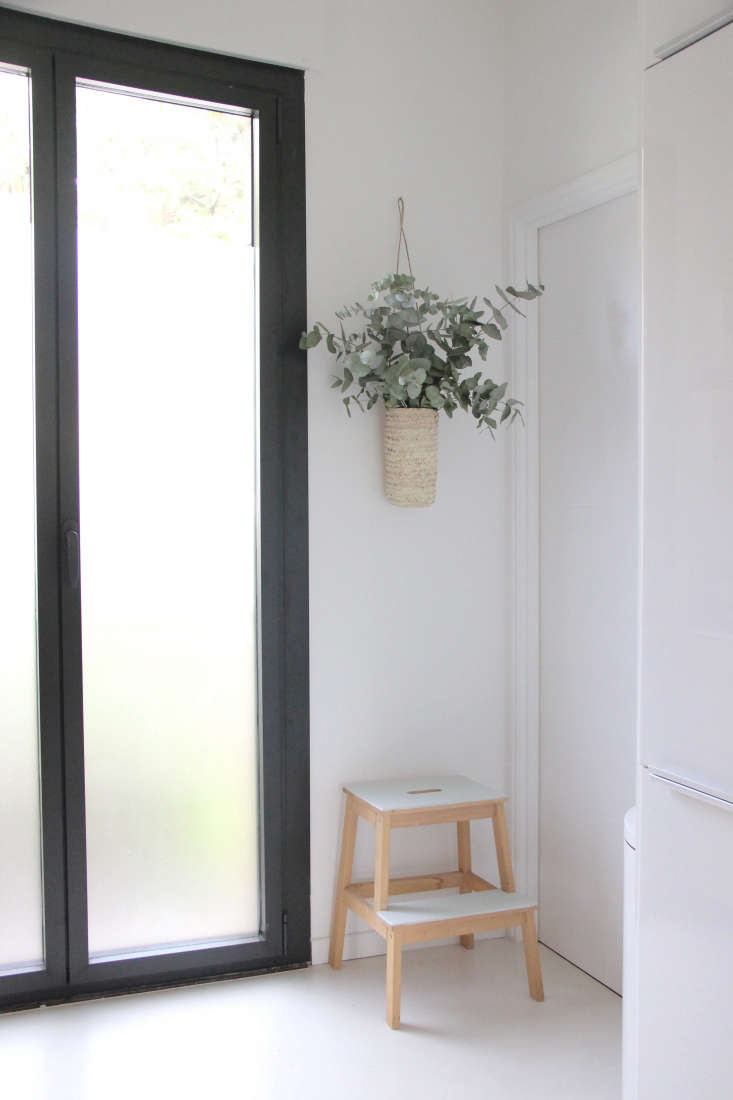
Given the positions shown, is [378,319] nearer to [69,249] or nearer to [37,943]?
[69,249]

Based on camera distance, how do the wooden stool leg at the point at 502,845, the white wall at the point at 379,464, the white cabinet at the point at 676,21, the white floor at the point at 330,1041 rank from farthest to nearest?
the white wall at the point at 379,464 → the wooden stool leg at the point at 502,845 → the white floor at the point at 330,1041 → the white cabinet at the point at 676,21

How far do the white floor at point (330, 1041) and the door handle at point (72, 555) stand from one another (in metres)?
1.04

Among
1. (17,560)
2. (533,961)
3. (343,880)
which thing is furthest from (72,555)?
(533,961)

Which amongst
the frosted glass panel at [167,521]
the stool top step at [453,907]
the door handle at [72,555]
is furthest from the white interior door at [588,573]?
the door handle at [72,555]

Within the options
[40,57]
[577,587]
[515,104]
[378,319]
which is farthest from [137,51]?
[577,587]

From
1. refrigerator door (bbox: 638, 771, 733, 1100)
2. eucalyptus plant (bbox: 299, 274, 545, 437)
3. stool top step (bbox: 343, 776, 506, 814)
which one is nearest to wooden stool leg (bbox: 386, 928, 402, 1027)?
stool top step (bbox: 343, 776, 506, 814)

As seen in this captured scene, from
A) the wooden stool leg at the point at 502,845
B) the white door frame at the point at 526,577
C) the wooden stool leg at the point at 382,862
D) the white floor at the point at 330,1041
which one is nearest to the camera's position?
the white floor at the point at 330,1041

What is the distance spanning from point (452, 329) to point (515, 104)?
747 mm

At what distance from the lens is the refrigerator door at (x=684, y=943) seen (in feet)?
4.80

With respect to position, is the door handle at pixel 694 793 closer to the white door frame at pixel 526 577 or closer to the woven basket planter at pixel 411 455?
the woven basket planter at pixel 411 455

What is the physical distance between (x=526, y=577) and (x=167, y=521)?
1.03 metres

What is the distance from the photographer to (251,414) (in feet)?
8.82

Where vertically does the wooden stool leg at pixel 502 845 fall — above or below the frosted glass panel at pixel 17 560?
below

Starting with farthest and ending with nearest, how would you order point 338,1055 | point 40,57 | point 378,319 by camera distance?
point 378,319 → point 40,57 → point 338,1055
